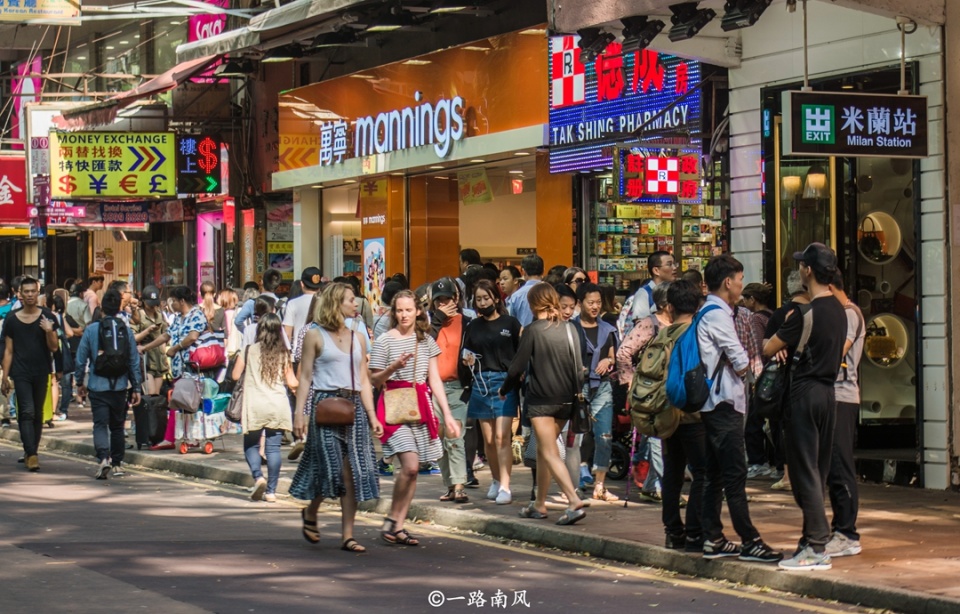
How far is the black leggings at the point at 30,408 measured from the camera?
1609 cm

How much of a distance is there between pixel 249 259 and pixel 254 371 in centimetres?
1459

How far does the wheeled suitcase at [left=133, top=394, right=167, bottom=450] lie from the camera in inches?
703

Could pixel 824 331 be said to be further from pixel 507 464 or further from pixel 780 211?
pixel 780 211

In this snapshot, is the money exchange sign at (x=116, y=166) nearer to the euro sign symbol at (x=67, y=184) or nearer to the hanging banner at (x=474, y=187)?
the euro sign symbol at (x=67, y=184)

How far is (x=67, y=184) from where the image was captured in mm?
27766

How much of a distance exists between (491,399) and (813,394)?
390 centimetres

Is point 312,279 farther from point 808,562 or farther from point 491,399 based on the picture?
point 808,562

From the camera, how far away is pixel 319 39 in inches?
899

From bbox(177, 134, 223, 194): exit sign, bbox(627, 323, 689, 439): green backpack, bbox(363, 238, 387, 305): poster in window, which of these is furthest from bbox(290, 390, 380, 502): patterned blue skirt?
bbox(177, 134, 223, 194): exit sign

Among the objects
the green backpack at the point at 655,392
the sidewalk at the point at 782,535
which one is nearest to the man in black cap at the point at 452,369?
the sidewalk at the point at 782,535

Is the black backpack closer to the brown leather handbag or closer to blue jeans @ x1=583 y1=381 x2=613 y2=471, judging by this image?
blue jeans @ x1=583 y1=381 x2=613 y2=471

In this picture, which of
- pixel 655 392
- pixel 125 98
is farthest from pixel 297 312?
pixel 125 98

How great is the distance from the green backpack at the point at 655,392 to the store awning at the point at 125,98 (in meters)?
14.3

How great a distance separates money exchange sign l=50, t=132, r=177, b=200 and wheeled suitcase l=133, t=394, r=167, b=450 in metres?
10.3
